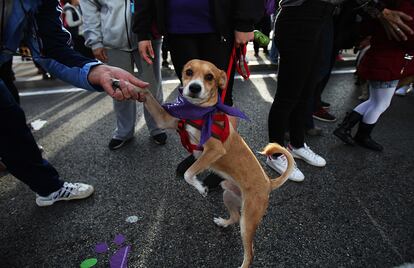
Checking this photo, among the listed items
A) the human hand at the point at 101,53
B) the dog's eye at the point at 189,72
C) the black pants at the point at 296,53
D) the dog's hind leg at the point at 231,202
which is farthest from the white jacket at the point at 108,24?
the dog's hind leg at the point at 231,202

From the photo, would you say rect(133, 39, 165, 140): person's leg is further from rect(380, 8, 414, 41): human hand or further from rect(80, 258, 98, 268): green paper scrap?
rect(380, 8, 414, 41): human hand

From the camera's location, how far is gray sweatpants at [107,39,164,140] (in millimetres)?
2625

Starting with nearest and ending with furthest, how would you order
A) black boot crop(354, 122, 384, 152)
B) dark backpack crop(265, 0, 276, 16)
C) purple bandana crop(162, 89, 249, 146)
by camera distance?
purple bandana crop(162, 89, 249, 146) < dark backpack crop(265, 0, 276, 16) < black boot crop(354, 122, 384, 152)

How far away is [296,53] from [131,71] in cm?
151

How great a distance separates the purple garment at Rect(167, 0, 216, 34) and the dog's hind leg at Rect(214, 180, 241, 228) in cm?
107

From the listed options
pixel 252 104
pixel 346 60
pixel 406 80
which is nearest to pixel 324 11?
A: pixel 406 80

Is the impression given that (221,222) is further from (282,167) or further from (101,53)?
(101,53)

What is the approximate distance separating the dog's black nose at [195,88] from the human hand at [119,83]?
267 millimetres

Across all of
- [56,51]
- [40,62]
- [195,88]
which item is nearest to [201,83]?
[195,88]

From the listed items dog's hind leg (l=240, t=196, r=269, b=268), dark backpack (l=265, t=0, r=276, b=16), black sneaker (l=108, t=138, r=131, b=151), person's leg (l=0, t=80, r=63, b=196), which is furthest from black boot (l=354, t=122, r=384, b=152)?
person's leg (l=0, t=80, r=63, b=196)

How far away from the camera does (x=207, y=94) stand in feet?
5.50

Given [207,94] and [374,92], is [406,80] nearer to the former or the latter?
[374,92]

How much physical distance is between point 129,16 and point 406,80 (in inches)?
107

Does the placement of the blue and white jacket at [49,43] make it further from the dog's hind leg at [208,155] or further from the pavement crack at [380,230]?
the pavement crack at [380,230]
